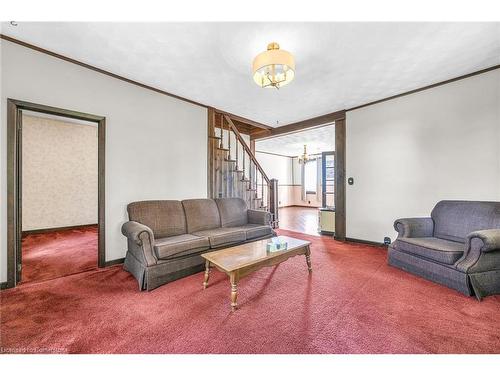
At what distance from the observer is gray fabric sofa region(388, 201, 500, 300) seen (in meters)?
2.08

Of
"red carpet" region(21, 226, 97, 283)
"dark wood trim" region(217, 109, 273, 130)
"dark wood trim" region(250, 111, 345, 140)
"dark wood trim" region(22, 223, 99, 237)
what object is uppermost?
"dark wood trim" region(217, 109, 273, 130)

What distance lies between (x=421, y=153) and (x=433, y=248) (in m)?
1.79

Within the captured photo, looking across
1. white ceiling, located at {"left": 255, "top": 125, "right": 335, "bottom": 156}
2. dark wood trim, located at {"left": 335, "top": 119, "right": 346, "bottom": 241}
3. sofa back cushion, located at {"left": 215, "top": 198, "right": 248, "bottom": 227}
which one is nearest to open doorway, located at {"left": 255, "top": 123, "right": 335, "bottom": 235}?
white ceiling, located at {"left": 255, "top": 125, "right": 335, "bottom": 156}

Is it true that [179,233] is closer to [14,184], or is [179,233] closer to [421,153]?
[14,184]

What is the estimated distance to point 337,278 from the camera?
2576mm

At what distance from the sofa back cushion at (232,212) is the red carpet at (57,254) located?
76.7 inches

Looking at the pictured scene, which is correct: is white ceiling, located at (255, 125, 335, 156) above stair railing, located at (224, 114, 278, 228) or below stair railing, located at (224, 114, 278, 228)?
above

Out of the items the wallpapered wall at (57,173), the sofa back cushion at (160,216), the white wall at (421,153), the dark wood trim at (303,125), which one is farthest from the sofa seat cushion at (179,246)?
the wallpapered wall at (57,173)

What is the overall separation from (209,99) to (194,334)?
354 cm

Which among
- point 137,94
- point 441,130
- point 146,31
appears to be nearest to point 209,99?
point 137,94

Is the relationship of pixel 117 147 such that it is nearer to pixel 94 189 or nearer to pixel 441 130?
pixel 94 189

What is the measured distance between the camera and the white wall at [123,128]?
2340mm

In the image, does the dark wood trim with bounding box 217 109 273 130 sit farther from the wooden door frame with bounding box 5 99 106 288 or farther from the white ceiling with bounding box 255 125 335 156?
the wooden door frame with bounding box 5 99 106 288

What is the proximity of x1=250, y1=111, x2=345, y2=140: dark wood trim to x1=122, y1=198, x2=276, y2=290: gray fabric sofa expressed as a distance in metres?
2.52
